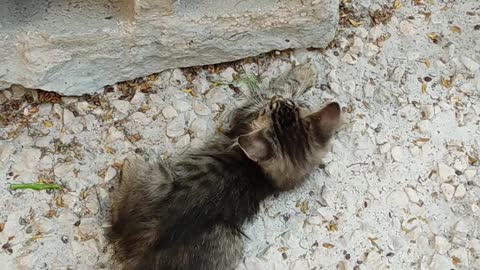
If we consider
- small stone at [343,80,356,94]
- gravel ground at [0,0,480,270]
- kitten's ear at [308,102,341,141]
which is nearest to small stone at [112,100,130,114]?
gravel ground at [0,0,480,270]

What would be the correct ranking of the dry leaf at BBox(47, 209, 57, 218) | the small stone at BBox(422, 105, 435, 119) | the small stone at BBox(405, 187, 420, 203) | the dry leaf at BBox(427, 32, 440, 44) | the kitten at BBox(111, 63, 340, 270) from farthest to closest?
1. the dry leaf at BBox(427, 32, 440, 44)
2. the small stone at BBox(422, 105, 435, 119)
3. the small stone at BBox(405, 187, 420, 203)
4. the dry leaf at BBox(47, 209, 57, 218)
5. the kitten at BBox(111, 63, 340, 270)

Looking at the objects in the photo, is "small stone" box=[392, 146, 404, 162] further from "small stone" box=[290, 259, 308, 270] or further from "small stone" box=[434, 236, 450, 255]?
"small stone" box=[290, 259, 308, 270]

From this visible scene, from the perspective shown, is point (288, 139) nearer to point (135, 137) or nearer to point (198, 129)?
point (198, 129)

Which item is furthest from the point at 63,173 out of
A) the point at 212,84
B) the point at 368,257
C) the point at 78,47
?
the point at 368,257

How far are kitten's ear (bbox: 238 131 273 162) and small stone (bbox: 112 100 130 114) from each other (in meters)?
0.46

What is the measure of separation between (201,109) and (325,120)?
443 millimetres

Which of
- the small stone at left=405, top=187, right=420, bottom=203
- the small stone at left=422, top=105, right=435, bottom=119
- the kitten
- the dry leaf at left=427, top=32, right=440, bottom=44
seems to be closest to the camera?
the kitten

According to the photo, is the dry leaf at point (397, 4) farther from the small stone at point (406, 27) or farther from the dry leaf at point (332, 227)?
the dry leaf at point (332, 227)

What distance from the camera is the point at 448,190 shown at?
7.75 feet

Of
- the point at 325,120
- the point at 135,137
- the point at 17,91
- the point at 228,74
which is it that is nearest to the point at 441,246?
the point at 325,120

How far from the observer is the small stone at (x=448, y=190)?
7.75 feet

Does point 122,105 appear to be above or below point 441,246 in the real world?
above

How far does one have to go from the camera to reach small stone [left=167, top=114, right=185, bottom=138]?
7.82 feet

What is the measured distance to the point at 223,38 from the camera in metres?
2.34
